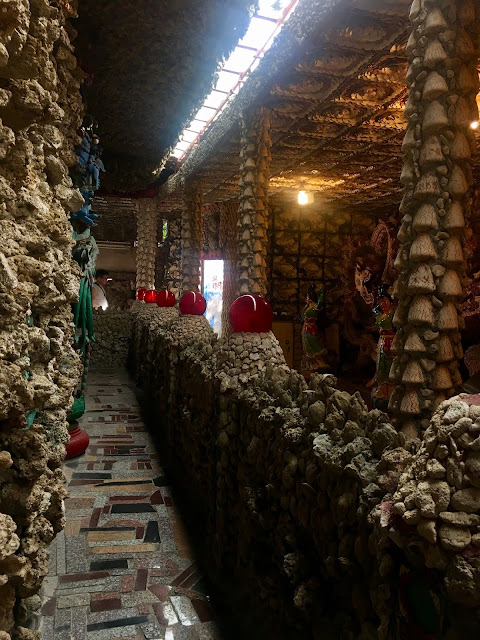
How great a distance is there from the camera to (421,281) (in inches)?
96.8

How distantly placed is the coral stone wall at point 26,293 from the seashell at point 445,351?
181 cm

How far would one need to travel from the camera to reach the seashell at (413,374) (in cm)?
243

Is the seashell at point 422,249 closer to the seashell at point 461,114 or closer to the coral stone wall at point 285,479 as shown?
the seashell at point 461,114

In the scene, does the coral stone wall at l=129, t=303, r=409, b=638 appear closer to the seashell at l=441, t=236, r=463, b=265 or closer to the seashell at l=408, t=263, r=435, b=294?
the seashell at l=408, t=263, r=435, b=294

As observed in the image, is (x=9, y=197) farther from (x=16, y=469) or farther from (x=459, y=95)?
(x=459, y=95)

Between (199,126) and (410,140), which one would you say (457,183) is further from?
(199,126)

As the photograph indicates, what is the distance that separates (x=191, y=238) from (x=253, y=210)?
4365 millimetres

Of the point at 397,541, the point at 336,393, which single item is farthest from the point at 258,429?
the point at 397,541

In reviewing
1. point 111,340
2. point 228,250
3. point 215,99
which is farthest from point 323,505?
point 228,250

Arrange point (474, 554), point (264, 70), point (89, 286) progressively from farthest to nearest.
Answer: point (264, 70) < point (89, 286) < point (474, 554)

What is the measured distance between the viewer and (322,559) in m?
2.08

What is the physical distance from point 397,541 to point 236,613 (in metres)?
2.08

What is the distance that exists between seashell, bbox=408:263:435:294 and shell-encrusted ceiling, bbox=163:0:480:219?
275 centimetres

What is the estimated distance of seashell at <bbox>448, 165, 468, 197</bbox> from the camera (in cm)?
244
